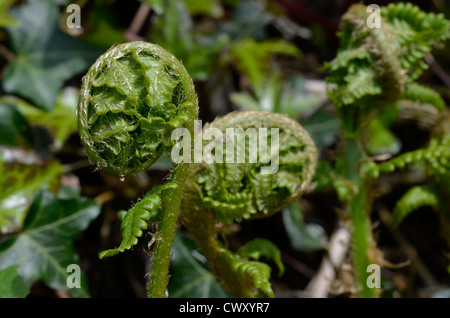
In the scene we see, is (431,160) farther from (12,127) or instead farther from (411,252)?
(12,127)

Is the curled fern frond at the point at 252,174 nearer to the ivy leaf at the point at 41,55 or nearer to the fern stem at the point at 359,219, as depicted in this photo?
the fern stem at the point at 359,219

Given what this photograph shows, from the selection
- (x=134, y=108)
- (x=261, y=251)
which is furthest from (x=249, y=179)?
(x=134, y=108)

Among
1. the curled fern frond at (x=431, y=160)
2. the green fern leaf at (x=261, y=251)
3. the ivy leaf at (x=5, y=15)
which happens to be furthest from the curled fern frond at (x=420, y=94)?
the ivy leaf at (x=5, y=15)

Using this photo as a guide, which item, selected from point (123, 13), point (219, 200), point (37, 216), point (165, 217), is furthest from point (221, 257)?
point (123, 13)

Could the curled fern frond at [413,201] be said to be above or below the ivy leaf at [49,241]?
above

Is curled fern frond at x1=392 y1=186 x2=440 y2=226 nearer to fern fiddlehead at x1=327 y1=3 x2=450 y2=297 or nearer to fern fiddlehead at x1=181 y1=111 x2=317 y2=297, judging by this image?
fern fiddlehead at x1=327 y1=3 x2=450 y2=297
